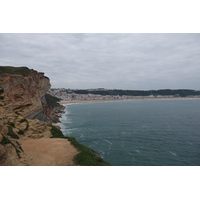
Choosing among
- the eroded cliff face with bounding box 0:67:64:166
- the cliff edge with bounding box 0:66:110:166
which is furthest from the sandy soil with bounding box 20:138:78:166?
the eroded cliff face with bounding box 0:67:64:166

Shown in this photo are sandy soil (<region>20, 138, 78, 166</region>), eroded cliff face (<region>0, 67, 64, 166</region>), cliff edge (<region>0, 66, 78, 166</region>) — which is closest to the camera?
eroded cliff face (<region>0, 67, 64, 166</region>)

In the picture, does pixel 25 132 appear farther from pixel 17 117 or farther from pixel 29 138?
pixel 17 117

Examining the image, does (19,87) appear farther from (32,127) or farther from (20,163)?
(20,163)

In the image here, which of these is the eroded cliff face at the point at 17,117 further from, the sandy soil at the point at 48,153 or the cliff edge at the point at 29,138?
the sandy soil at the point at 48,153

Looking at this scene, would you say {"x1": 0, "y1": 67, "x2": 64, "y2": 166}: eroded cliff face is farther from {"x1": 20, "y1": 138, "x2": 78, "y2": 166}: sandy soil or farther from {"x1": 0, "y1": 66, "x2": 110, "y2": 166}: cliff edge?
{"x1": 20, "y1": 138, "x2": 78, "y2": 166}: sandy soil

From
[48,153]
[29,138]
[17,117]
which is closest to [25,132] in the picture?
[29,138]

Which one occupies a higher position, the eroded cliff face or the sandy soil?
the eroded cliff face
